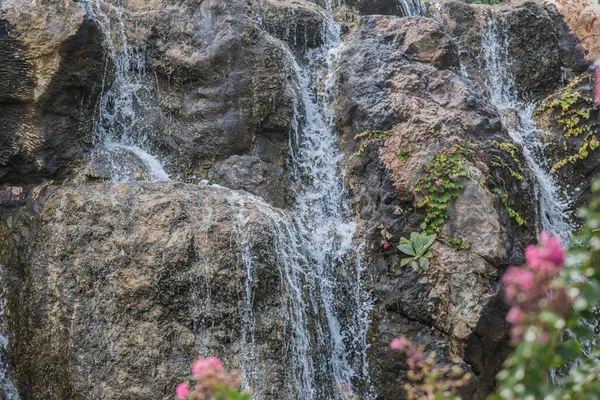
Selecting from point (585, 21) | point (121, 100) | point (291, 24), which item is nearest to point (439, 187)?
point (291, 24)

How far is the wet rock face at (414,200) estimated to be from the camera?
5500mm

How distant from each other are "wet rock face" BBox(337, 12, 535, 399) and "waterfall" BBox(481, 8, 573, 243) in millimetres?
630

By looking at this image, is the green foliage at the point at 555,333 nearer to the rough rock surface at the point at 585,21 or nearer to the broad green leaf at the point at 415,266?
the broad green leaf at the point at 415,266

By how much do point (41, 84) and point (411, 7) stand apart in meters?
6.27

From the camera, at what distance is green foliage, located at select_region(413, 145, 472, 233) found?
5.86m

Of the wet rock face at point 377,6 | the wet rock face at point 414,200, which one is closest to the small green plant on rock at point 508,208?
the wet rock face at point 414,200

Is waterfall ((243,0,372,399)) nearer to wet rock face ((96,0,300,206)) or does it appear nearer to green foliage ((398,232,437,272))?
wet rock face ((96,0,300,206))

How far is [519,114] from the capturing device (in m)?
8.08

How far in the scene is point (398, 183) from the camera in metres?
6.20

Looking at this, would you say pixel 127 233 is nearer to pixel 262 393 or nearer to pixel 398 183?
pixel 262 393

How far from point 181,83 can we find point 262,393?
4103mm

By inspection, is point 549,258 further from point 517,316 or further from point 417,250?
point 417,250

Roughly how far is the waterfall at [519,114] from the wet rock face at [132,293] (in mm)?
3847

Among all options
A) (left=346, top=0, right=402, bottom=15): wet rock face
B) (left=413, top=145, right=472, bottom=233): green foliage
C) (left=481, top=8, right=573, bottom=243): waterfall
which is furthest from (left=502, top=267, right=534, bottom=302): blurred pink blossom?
(left=346, top=0, right=402, bottom=15): wet rock face
